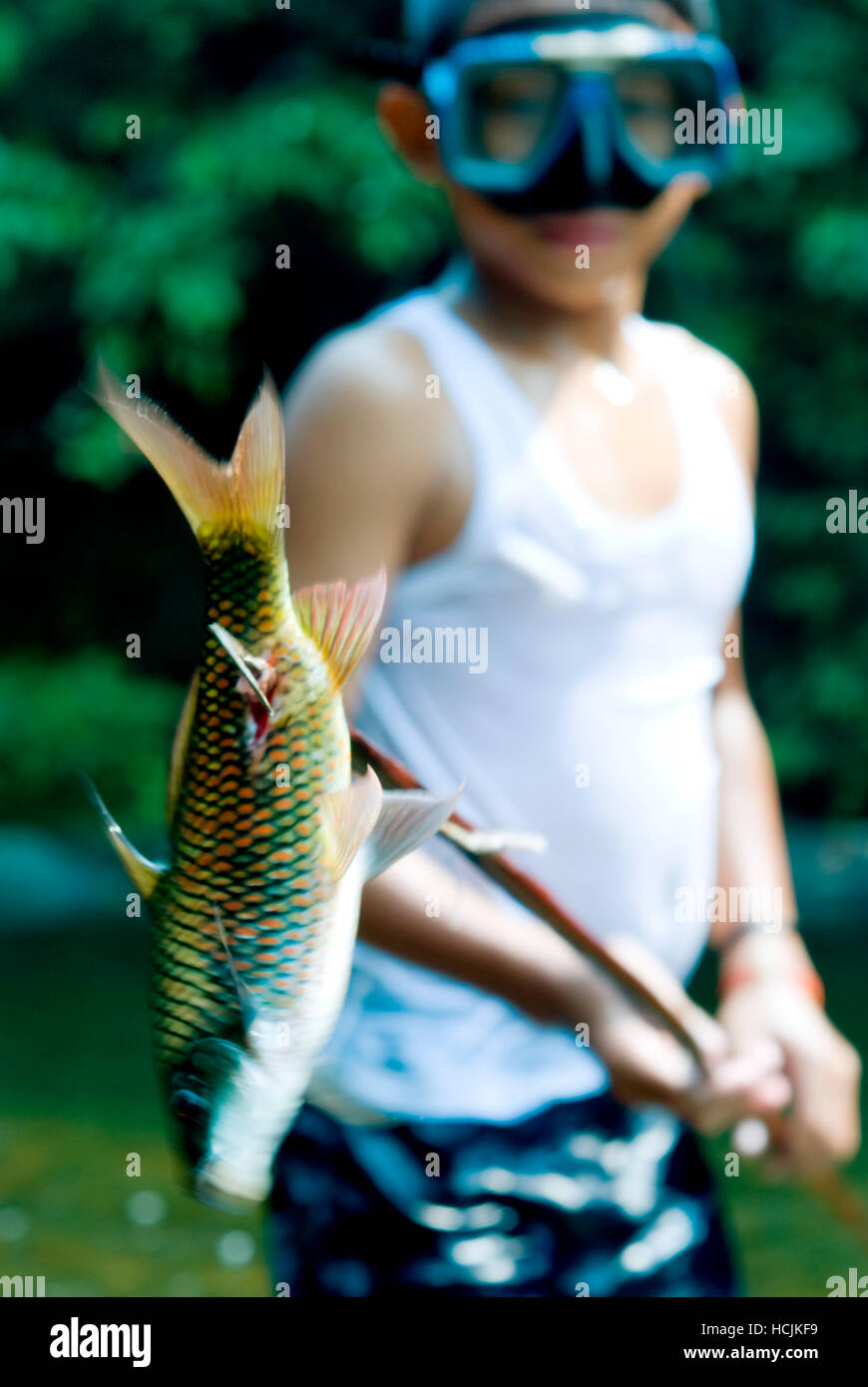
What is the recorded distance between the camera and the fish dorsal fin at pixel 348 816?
95 centimetres

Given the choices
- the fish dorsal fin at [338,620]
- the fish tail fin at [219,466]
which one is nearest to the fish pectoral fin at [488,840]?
the fish dorsal fin at [338,620]

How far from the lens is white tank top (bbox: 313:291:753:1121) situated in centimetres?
113

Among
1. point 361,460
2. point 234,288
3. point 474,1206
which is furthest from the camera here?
point 234,288

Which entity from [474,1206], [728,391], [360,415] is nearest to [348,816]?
[360,415]

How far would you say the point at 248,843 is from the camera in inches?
37.7

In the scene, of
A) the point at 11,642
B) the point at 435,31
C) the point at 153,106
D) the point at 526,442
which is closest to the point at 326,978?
the point at 526,442

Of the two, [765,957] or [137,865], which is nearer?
[137,865]

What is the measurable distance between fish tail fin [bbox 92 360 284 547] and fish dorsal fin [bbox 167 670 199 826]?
103 mm

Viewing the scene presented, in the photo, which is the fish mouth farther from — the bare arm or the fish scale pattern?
the bare arm

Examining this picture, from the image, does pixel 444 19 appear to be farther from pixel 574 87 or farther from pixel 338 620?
pixel 338 620

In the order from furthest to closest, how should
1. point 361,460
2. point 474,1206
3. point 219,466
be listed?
1. point 474,1206
2. point 361,460
3. point 219,466

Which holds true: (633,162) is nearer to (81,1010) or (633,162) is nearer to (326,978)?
(326,978)

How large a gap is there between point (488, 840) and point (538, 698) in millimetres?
128

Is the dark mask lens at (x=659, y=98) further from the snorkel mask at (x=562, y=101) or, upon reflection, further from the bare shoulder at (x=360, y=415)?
the bare shoulder at (x=360, y=415)
